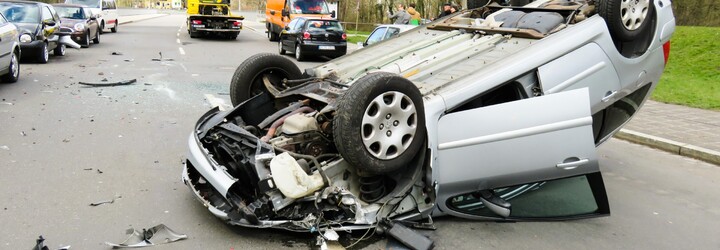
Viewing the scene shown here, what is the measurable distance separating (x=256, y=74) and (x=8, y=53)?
24.1ft

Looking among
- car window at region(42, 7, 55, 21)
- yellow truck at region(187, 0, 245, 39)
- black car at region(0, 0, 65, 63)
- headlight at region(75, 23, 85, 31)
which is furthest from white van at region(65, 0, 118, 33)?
black car at region(0, 0, 65, 63)

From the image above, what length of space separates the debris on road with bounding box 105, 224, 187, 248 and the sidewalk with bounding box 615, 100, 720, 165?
634cm

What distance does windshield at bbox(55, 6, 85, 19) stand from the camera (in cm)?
1956

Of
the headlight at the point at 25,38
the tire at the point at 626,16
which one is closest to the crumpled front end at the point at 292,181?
the tire at the point at 626,16

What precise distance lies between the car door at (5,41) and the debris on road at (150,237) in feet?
25.6

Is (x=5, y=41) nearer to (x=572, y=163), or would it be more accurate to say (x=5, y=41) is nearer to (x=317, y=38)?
(x=317, y=38)

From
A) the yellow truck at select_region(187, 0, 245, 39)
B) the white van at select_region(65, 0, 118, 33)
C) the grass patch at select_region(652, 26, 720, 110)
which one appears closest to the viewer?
the grass patch at select_region(652, 26, 720, 110)

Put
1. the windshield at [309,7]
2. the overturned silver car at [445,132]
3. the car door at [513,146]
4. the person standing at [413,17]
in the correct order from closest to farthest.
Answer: the overturned silver car at [445,132] → the car door at [513,146] → the person standing at [413,17] → the windshield at [309,7]

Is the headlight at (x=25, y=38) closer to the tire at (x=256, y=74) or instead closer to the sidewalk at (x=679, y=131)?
the tire at (x=256, y=74)

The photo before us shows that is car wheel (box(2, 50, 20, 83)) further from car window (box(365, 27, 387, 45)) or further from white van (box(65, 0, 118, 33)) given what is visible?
white van (box(65, 0, 118, 33))

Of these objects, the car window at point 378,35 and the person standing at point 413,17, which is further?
the person standing at point 413,17

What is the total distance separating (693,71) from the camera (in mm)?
13570

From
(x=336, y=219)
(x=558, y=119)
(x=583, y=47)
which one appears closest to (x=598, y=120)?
(x=583, y=47)

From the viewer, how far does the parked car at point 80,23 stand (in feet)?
60.5
